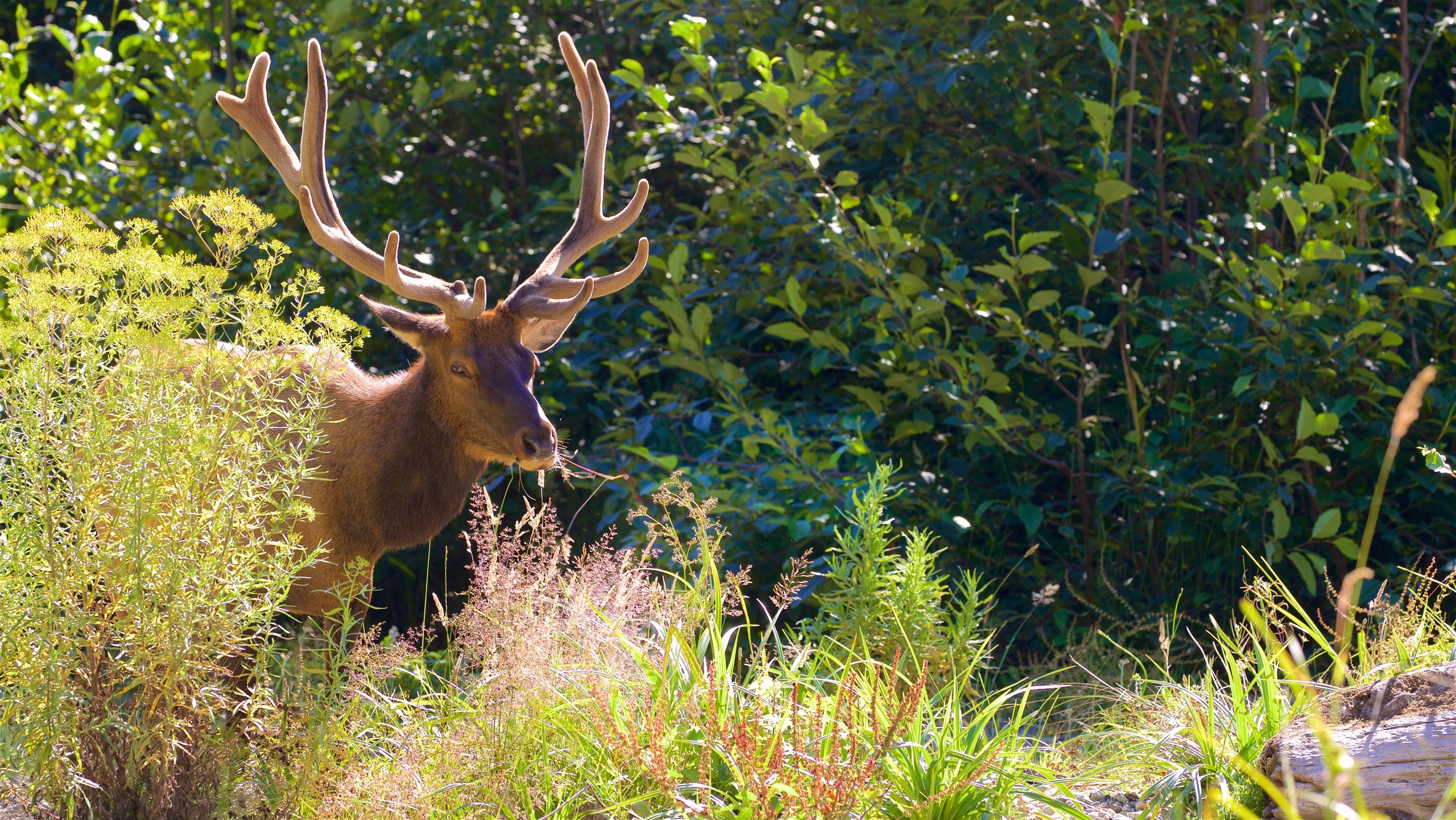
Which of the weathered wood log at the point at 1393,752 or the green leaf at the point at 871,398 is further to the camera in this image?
the green leaf at the point at 871,398

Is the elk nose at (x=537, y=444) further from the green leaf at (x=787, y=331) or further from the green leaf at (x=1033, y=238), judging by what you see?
the green leaf at (x=1033, y=238)

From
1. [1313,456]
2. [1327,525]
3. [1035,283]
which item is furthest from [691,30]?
[1327,525]

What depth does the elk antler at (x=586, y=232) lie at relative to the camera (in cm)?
445

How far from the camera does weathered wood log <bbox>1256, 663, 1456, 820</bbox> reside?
257 centimetres

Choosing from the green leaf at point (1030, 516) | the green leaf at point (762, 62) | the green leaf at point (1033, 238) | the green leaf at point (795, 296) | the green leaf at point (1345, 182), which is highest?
the green leaf at point (762, 62)

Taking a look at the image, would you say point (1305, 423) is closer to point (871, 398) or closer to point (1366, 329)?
point (1366, 329)

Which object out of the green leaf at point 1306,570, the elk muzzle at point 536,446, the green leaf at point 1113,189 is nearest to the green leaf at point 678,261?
the elk muzzle at point 536,446

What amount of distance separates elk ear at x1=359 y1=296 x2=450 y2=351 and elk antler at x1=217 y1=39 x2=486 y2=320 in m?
0.06

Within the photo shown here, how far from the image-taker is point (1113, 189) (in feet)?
16.2

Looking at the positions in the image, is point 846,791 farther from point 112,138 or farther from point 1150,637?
point 112,138

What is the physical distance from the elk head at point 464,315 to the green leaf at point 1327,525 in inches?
101

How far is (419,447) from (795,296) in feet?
5.67

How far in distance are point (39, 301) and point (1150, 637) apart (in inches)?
169

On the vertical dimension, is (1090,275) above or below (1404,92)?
below
